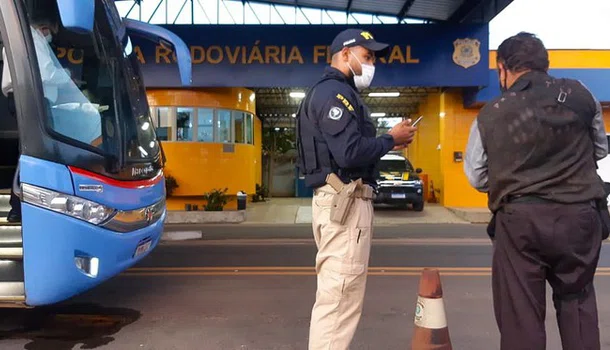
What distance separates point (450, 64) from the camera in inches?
607

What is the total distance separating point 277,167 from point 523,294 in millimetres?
25305

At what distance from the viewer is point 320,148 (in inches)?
124

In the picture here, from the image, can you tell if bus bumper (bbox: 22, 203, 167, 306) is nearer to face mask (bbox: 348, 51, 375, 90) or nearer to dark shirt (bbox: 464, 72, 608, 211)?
face mask (bbox: 348, 51, 375, 90)

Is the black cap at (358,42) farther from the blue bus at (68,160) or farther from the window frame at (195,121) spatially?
the window frame at (195,121)

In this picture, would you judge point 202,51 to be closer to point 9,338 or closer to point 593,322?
point 9,338

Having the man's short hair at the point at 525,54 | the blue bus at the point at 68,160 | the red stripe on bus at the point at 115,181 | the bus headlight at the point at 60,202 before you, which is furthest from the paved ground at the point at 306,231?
the man's short hair at the point at 525,54

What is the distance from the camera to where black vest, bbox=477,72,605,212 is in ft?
8.70

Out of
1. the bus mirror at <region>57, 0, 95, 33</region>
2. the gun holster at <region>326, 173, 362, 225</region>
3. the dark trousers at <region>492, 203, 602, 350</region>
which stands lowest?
the dark trousers at <region>492, 203, 602, 350</region>

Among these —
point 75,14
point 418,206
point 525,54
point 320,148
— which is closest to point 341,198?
point 320,148

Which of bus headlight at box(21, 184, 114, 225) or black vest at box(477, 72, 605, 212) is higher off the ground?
black vest at box(477, 72, 605, 212)

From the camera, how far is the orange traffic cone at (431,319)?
129 inches

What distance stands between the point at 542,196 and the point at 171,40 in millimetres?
4031

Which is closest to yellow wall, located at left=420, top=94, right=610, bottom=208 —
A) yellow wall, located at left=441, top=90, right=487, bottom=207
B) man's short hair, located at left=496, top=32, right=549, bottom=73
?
yellow wall, located at left=441, top=90, right=487, bottom=207

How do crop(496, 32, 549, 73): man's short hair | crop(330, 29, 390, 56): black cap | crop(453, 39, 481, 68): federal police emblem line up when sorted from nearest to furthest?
crop(496, 32, 549, 73): man's short hair < crop(330, 29, 390, 56): black cap < crop(453, 39, 481, 68): federal police emblem
